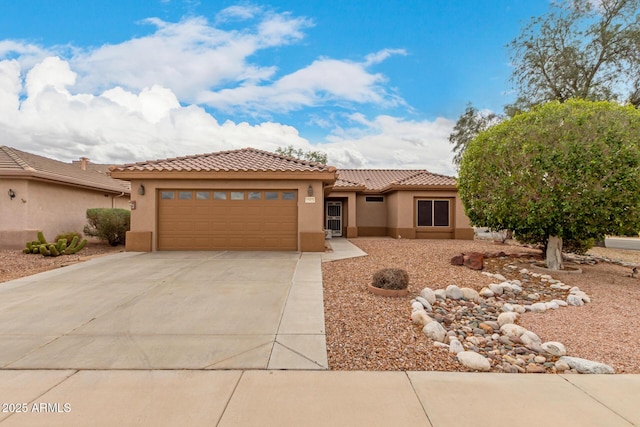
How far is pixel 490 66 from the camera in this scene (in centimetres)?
1529

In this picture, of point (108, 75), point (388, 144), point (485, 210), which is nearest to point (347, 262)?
point (485, 210)

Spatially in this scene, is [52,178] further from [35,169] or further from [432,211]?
[432,211]

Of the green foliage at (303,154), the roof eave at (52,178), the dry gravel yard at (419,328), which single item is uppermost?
the green foliage at (303,154)

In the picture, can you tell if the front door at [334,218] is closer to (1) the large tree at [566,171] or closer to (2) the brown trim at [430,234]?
(2) the brown trim at [430,234]

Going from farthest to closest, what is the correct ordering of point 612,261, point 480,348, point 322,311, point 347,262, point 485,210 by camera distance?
point 612,261 < point 347,262 < point 485,210 < point 322,311 < point 480,348

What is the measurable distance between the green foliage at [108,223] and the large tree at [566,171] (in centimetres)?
1404

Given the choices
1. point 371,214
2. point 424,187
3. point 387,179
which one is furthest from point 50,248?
point 387,179

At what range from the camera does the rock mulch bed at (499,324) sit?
3.46 m

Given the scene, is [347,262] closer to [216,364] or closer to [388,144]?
[216,364]

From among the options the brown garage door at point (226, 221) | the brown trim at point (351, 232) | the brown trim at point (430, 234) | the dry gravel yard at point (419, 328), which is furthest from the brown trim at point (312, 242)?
the brown trim at point (430, 234)

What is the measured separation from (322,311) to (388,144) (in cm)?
2881

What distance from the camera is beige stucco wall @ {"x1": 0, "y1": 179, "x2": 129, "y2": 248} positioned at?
11.6 metres

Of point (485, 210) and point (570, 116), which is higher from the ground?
point (570, 116)

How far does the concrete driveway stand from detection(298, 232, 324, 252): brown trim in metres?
3.08
